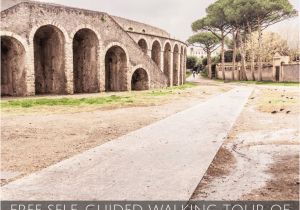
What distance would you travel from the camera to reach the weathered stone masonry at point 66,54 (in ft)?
58.7

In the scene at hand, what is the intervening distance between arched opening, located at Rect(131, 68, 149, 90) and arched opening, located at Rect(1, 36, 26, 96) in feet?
30.4

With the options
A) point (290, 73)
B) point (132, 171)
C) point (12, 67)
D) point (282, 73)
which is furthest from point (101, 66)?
point (282, 73)

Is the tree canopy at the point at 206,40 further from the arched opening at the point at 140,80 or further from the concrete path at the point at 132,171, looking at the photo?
Result: the concrete path at the point at 132,171

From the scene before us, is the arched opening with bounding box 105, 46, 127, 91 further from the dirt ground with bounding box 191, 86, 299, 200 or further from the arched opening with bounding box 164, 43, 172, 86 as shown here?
the dirt ground with bounding box 191, 86, 299, 200

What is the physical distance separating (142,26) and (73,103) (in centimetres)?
2348

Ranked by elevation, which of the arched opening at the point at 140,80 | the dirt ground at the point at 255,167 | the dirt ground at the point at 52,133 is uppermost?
the arched opening at the point at 140,80

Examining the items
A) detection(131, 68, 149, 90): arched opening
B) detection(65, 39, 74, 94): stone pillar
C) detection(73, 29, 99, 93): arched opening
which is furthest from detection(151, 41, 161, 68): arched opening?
detection(65, 39, 74, 94): stone pillar

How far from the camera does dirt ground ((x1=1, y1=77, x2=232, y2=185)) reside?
5.09 metres

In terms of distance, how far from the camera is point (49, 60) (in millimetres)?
21016

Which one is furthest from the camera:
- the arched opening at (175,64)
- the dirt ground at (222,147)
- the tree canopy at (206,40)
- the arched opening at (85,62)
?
the tree canopy at (206,40)

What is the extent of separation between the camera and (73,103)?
46.5 ft

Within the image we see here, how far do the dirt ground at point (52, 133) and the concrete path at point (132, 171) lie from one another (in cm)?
54

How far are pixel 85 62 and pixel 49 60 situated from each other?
92.9 inches

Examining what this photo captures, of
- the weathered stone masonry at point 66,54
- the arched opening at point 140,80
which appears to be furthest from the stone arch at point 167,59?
the arched opening at point 140,80
